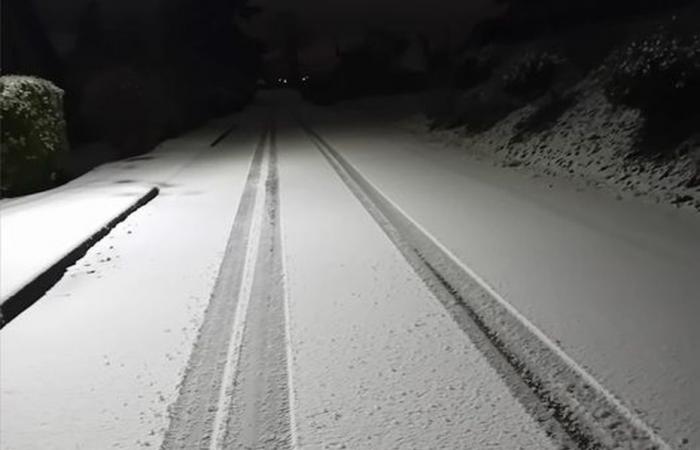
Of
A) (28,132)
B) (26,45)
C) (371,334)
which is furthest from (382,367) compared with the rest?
(26,45)

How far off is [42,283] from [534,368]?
448 cm

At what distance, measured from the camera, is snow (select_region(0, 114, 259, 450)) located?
3.13 meters

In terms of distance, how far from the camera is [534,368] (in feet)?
11.6

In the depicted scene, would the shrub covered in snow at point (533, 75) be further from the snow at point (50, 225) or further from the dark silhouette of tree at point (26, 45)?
the dark silhouette of tree at point (26, 45)

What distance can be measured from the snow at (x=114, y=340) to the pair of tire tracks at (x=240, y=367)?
101mm

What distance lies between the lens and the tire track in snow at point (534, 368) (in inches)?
114

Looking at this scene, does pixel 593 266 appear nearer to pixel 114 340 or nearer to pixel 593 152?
pixel 114 340

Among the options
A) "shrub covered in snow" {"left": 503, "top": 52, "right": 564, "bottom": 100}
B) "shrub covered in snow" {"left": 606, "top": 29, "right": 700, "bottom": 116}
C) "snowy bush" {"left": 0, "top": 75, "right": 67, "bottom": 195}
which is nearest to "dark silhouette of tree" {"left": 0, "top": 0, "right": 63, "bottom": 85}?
"snowy bush" {"left": 0, "top": 75, "right": 67, "bottom": 195}

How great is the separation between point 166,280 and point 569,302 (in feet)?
12.0

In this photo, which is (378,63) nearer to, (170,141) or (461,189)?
(170,141)

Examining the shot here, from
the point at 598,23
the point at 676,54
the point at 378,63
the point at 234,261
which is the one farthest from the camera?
the point at 378,63

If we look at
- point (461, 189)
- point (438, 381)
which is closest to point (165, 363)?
point (438, 381)

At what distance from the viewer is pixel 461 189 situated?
963cm

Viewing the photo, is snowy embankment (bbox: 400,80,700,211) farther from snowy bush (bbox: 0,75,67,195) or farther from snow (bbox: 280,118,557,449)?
snowy bush (bbox: 0,75,67,195)
